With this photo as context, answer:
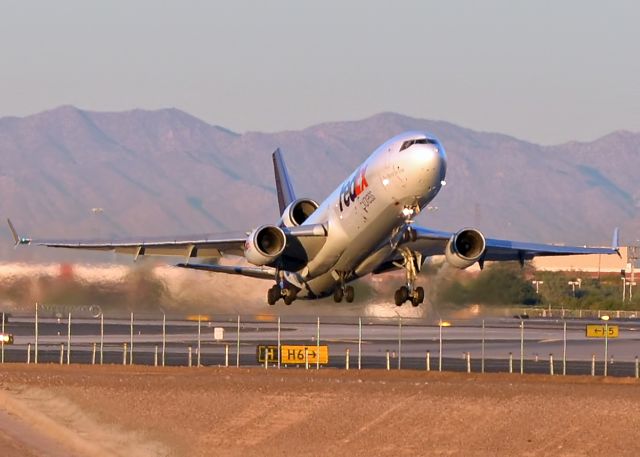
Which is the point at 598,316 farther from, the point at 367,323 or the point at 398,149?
the point at 398,149

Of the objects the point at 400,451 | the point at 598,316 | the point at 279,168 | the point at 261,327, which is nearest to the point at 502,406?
the point at 400,451

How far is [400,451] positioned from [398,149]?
12.1 m

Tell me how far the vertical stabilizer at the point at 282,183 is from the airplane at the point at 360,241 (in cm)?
703

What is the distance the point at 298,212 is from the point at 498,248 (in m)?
7.91

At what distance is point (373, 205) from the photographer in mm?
50438

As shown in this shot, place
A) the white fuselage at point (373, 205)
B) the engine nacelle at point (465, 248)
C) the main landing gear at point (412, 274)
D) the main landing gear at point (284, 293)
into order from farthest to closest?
the main landing gear at point (284, 293) → the engine nacelle at point (465, 248) → the main landing gear at point (412, 274) → the white fuselage at point (373, 205)

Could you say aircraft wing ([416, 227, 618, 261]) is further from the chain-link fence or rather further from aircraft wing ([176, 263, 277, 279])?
aircraft wing ([176, 263, 277, 279])

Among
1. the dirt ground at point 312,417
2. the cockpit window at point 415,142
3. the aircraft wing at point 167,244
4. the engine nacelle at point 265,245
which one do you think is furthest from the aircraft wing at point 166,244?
the cockpit window at point 415,142

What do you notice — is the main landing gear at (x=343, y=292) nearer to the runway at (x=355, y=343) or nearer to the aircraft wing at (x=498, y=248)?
the aircraft wing at (x=498, y=248)

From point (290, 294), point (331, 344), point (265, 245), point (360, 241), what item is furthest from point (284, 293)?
point (331, 344)

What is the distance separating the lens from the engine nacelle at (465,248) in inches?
2140

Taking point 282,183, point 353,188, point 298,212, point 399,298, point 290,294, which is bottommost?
point 399,298

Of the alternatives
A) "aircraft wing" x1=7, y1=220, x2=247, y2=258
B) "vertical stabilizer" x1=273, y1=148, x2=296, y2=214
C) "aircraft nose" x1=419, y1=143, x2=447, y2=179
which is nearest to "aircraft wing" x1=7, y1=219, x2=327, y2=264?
"aircraft wing" x1=7, y1=220, x2=247, y2=258

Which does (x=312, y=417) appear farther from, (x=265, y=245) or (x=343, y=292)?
(x=343, y=292)
